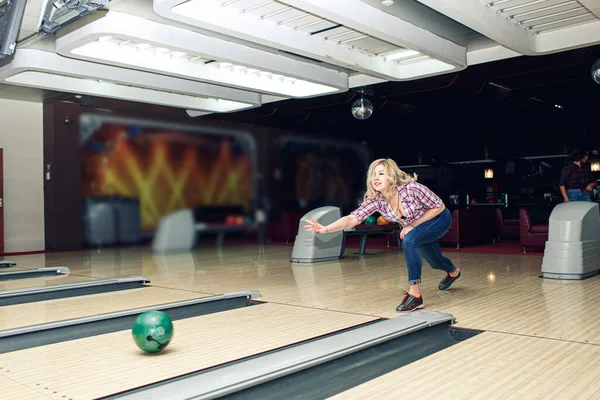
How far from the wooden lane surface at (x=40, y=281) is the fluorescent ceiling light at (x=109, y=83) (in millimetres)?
2227

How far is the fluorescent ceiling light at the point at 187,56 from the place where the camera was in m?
4.94

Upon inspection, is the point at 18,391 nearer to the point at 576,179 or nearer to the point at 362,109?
the point at 362,109

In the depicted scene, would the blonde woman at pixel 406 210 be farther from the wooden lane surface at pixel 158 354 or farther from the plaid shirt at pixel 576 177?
the plaid shirt at pixel 576 177

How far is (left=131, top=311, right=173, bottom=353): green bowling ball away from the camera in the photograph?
9.10ft

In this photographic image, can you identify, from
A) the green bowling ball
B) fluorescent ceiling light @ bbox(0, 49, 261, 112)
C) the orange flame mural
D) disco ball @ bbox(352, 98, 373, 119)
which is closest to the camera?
the green bowling ball

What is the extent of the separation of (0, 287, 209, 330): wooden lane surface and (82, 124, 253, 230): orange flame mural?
16.3 ft

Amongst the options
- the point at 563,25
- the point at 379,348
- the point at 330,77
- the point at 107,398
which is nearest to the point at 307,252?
the point at 330,77

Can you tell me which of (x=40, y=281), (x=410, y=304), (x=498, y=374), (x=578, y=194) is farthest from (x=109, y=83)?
(x=498, y=374)

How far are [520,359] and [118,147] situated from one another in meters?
8.58

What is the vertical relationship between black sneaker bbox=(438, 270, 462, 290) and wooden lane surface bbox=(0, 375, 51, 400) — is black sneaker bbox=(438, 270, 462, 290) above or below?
above

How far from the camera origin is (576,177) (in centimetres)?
650

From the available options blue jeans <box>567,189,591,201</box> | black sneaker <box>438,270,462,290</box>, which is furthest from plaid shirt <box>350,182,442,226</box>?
blue jeans <box>567,189,591,201</box>

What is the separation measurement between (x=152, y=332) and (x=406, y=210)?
6.09 ft

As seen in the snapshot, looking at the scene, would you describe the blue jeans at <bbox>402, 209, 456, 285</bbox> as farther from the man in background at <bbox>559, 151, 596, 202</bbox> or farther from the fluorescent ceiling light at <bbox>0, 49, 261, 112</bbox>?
the fluorescent ceiling light at <bbox>0, 49, 261, 112</bbox>
